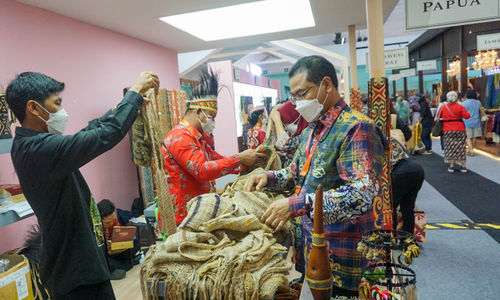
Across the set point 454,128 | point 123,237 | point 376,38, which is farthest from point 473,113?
point 123,237

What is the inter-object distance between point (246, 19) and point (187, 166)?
3145mm

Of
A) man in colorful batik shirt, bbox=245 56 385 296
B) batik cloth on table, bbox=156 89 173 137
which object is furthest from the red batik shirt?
batik cloth on table, bbox=156 89 173 137

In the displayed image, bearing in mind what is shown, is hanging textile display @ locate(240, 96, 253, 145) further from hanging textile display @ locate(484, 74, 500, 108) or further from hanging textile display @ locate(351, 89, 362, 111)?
hanging textile display @ locate(484, 74, 500, 108)

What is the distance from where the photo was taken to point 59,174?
155cm

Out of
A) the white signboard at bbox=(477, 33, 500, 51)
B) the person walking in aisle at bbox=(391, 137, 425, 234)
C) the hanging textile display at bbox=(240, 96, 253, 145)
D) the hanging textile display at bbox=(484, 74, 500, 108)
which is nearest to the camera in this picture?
the person walking in aisle at bbox=(391, 137, 425, 234)

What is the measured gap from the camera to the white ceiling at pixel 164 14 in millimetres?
3898

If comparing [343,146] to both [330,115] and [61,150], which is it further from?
[61,150]

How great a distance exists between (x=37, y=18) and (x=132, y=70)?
6.01ft

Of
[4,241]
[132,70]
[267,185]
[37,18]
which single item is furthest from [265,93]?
[267,185]

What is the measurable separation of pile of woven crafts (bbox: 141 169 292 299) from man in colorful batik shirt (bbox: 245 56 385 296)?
12 cm

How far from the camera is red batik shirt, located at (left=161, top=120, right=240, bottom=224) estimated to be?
2385 millimetres

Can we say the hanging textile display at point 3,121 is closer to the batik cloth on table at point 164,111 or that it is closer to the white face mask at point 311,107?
the white face mask at point 311,107

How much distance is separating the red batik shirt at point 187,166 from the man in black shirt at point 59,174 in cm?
76

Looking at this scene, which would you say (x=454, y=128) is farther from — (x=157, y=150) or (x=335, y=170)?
(x=157, y=150)
